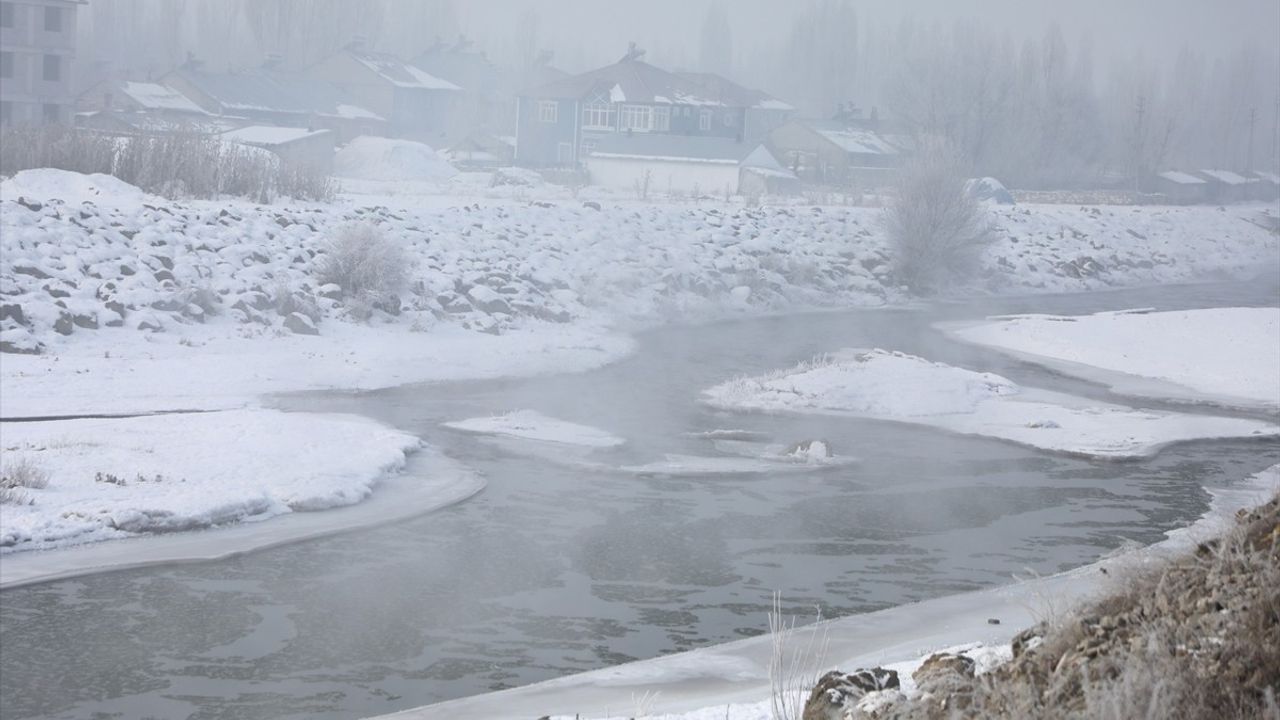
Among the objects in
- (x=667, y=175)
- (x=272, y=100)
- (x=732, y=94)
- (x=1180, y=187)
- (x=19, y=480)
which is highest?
(x=732, y=94)

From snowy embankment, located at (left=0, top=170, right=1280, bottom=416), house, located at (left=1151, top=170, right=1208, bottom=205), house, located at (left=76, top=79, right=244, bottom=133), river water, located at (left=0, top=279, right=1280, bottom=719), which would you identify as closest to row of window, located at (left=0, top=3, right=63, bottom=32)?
house, located at (left=76, top=79, right=244, bottom=133)

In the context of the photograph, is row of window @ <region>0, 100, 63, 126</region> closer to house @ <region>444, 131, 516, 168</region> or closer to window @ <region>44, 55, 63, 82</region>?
window @ <region>44, 55, 63, 82</region>

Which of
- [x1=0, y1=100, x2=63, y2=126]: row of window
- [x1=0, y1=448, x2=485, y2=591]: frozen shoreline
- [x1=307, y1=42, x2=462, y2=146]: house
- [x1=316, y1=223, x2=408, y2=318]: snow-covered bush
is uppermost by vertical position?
[x1=307, y1=42, x2=462, y2=146]: house

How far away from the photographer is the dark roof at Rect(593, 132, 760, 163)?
74375 mm

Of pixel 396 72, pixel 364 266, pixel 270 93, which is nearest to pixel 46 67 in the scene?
pixel 270 93

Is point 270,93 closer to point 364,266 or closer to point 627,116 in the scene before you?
point 627,116

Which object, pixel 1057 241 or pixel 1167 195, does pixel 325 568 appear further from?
pixel 1167 195

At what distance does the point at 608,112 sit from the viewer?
9138 cm

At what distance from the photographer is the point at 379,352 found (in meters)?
28.1

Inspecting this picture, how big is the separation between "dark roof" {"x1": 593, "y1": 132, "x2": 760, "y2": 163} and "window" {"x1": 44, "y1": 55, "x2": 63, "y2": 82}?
1090 inches

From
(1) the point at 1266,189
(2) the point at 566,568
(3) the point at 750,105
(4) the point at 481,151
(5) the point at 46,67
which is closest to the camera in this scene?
(2) the point at 566,568

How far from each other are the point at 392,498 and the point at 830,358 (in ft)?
48.6

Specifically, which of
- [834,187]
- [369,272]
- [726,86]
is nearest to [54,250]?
[369,272]

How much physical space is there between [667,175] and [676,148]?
2012 millimetres
